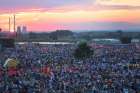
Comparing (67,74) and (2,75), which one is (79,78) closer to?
(67,74)

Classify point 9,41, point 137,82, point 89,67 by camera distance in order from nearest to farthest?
point 137,82 < point 89,67 < point 9,41

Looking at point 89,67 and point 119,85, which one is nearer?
point 119,85

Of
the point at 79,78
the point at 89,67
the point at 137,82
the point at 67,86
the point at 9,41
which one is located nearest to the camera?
the point at 67,86

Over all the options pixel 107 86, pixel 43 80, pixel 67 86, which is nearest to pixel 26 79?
pixel 43 80

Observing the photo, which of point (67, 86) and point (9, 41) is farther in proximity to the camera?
point (9, 41)

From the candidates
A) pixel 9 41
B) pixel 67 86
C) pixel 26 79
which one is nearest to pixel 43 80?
pixel 26 79

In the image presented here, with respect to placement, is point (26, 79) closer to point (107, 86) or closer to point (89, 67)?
point (107, 86)

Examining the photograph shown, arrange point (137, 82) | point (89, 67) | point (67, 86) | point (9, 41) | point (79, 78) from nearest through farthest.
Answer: point (67, 86) → point (137, 82) → point (79, 78) → point (89, 67) → point (9, 41)

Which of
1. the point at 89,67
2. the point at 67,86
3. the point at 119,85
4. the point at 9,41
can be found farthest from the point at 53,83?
the point at 9,41
